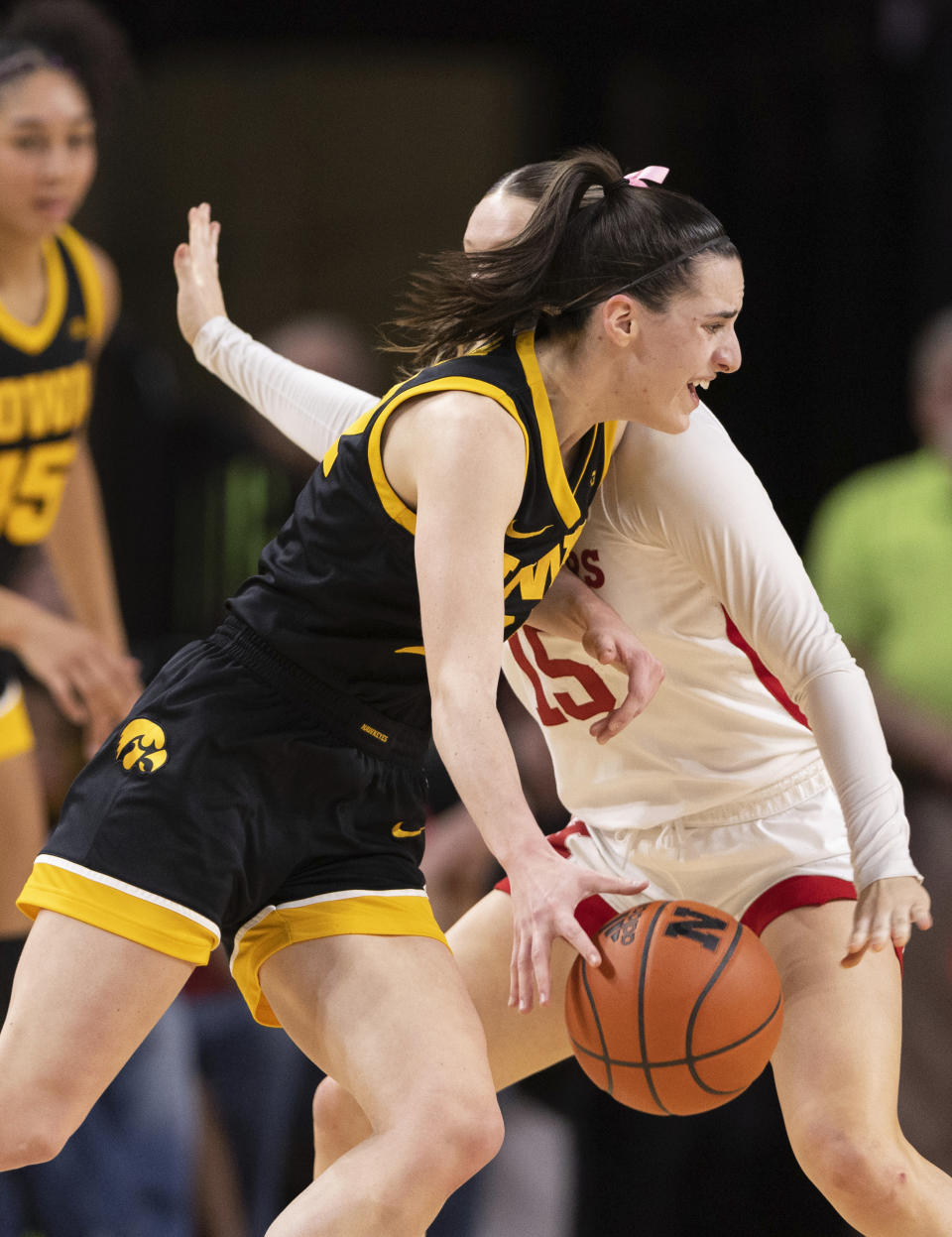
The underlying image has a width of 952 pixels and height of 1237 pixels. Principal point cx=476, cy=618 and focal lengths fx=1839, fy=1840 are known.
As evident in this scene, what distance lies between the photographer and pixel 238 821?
2.76 m

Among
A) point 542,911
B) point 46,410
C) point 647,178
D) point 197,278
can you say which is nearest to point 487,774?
point 542,911

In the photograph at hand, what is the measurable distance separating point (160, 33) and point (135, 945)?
4.58 m

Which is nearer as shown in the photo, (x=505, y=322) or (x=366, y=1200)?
(x=366, y=1200)

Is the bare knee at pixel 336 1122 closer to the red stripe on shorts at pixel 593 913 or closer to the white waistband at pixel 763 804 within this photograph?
the red stripe on shorts at pixel 593 913

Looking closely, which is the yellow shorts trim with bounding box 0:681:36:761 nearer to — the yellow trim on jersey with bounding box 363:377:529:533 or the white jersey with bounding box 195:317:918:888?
the white jersey with bounding box 195:317:918:888

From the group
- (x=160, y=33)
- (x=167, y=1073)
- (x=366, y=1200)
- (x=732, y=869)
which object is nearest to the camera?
(x=366, y=1200)

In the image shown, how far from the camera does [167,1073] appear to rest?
4863 millimetres

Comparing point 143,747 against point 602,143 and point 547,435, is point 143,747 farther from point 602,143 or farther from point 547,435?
point 602,143

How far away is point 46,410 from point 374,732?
2255mm

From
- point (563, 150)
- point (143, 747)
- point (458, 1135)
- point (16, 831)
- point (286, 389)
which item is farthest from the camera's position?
point (563, 150)

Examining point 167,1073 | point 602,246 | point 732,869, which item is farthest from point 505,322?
point 167,1073

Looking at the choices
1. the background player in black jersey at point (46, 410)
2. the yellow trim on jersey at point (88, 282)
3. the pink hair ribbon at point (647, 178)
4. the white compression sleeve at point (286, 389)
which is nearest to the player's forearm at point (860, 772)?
the pink hair ribbon at point (647, 178)

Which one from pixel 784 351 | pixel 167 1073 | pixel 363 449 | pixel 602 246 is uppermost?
pixel 602 246

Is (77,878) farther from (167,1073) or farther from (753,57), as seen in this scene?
(753,57)
